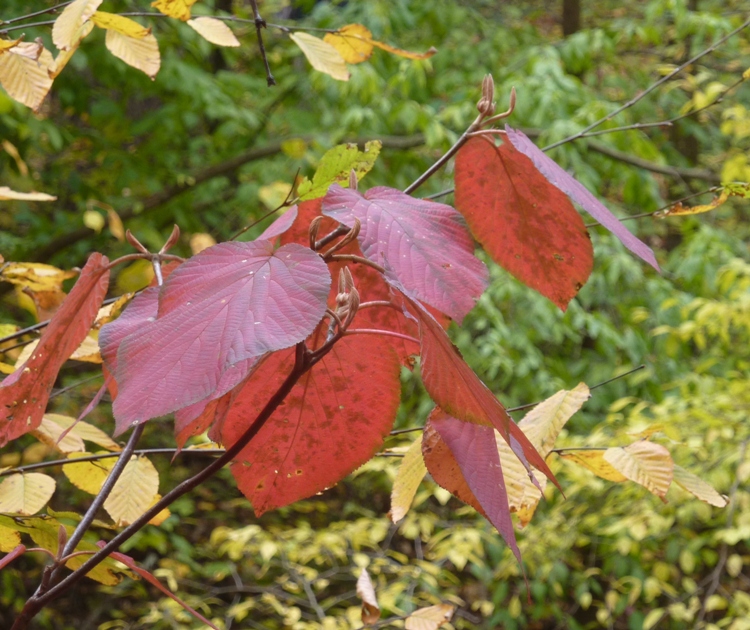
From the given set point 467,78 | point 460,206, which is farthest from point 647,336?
point 460,206

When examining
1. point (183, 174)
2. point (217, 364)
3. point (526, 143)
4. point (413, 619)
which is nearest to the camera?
point (217, 364)

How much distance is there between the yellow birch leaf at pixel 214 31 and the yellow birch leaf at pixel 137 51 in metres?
0.05

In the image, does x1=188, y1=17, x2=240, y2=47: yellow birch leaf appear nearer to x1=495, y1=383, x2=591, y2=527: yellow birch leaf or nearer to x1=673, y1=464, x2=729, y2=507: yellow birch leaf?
x1=495, y1=383, x2=591, y2=527: yellow birch leaf

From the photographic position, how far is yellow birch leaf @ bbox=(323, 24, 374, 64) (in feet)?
2.70

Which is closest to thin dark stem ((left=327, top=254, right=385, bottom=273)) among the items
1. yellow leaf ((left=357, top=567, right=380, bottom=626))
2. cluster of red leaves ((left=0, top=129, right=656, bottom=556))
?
cluster of red leaves ((left=0, top=129, right=656, bottom=556))

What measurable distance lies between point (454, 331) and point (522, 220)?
262 cm

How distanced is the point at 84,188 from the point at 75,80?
38 cm

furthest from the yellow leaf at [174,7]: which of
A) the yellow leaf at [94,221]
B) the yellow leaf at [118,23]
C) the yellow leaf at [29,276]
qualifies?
the yellow leaf at [94,221]

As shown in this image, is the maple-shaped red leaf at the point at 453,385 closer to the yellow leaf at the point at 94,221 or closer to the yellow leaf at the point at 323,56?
the yellow leaf at the point at 323,56

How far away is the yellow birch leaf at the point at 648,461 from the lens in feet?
2.08

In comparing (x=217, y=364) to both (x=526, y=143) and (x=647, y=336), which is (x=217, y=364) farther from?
(x=647, y=336)

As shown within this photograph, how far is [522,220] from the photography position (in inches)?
17.9

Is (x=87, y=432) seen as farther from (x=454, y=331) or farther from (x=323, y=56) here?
(x=454, y=331)

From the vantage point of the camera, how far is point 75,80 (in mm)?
2762
